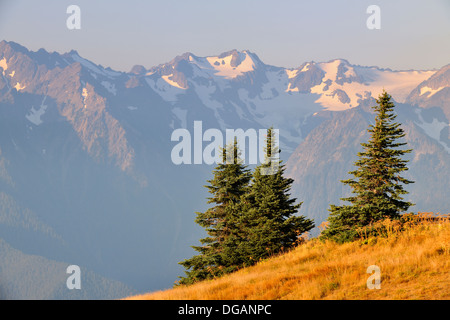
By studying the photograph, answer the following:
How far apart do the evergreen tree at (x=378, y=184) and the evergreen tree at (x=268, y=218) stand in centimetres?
312

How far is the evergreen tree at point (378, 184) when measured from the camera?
1866 centimetres

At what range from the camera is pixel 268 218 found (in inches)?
955

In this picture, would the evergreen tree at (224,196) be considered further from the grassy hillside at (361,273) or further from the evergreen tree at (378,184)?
the grassy hillside at (361,273)

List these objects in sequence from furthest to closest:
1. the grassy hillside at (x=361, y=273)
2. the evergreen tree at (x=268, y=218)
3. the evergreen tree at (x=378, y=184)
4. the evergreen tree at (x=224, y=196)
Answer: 1. the evergreen tree at (x=224, y=196)
2. the evergreen tree at (x=268, y=218)
3. the evergreen tree at (x=378, y=184)
4. the grassy hillside at (x=361, y=273)

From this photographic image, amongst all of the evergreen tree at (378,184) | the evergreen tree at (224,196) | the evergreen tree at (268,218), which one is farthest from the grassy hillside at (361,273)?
the evergreen tree at (224,196)

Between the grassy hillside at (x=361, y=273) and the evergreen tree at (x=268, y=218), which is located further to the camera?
the evergreen tree at (x=268, y=218)

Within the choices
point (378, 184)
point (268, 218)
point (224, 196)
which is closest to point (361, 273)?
point (378, 184)

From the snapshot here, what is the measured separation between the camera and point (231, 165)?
2905 centimetres

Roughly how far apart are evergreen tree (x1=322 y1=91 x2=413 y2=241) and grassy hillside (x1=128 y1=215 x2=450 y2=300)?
2.49 meters

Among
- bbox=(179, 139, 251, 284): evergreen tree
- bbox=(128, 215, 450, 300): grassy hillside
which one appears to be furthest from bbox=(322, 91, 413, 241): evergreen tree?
bbox=(179, 139, 251, 284): evergreen tree

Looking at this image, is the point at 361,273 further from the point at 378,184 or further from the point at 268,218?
the point at 268,218

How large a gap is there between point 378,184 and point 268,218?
6273mm

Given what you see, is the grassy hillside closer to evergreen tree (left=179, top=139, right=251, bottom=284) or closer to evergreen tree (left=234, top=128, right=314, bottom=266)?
evergreen tree (left=234, top=128, right=314, bottom=266)

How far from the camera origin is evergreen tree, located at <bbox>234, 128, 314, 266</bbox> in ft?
69.2
